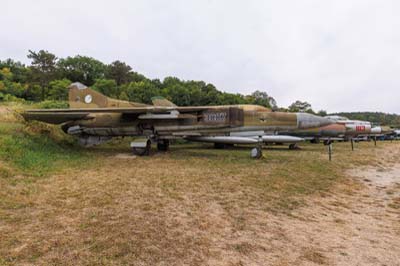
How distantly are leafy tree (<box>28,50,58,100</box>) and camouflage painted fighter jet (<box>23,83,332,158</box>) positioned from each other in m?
27.7

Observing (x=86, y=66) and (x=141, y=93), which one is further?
(x=86, y=66)

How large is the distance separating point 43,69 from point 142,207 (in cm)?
4008

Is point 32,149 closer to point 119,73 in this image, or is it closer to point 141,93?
point 141,93

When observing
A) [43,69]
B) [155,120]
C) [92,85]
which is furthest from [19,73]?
[155,120]

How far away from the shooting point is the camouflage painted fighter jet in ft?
35.2

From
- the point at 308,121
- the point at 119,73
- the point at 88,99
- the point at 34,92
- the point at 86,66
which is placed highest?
the point at 86,66

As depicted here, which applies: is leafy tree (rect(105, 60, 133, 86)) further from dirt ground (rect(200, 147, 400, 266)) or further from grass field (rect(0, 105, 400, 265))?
dirt ground (rect(200, 147, 400, 266))

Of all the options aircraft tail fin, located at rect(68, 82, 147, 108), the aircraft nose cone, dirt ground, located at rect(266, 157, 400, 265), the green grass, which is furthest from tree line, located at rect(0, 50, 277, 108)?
dirt ground, located at rect(266, 157, 400, 265)

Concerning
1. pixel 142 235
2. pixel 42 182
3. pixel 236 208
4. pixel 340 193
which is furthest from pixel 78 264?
pixel 340 193

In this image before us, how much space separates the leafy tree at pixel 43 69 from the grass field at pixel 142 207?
31.9 m

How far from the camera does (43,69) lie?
3719cm

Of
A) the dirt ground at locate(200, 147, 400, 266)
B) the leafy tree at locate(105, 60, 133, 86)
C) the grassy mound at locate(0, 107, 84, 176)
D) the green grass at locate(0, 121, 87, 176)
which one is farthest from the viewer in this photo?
the leafy tree at locate(105, 60, 133, 86)

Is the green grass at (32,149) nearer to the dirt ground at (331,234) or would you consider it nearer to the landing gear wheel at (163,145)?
the landing gear wheel at (163,145)

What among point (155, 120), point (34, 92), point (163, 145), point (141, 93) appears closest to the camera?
point (155, 120)
